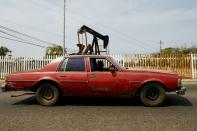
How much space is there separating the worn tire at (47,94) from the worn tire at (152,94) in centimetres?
250

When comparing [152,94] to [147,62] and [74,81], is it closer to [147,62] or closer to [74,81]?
[74,81]

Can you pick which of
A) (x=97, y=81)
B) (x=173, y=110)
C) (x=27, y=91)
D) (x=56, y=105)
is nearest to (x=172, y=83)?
(x=173, y=110)

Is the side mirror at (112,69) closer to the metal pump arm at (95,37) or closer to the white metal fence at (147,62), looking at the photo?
the metal pump arm at (95,37)

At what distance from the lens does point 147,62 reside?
79.3 ft

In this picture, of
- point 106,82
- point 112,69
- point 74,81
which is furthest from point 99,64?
point 74,81

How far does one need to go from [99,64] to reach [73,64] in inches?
31.0

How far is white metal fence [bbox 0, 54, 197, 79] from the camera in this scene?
77.5 ft

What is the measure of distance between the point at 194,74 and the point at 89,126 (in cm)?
1785

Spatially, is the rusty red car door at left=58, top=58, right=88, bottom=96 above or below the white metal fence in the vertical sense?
below

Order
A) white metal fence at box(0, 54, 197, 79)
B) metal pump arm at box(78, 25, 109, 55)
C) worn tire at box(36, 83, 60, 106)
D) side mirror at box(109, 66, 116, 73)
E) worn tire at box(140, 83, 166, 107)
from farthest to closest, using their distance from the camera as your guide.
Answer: white metal fence at box(0, 54, 197, 79) < metal pump arm at box(78, 25, 109, 55) < worn tire at box(36, 83, 60, 106) < side mirror at box(109, 66, 116, 73) < worn tire at box(140, 83, 166, 107)

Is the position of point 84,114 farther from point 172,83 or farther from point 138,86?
point 172,83

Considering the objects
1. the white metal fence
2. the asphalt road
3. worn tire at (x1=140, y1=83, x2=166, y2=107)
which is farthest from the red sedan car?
the white metal fence

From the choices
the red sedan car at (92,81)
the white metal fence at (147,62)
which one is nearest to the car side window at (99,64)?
the red sedan car at (92,81)

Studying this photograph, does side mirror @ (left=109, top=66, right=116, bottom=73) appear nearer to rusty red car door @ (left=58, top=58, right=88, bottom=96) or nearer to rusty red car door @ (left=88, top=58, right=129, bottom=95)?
rusty red car door @ (left=88, top=58, right=129, bottom=95)
